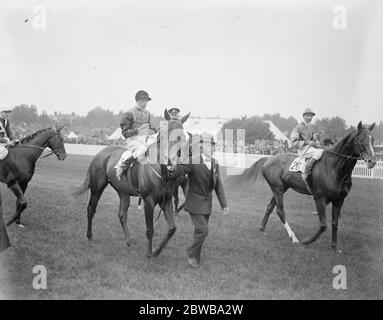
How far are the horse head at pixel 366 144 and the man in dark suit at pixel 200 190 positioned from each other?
97.1 inches

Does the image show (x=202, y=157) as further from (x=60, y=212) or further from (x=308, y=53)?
(x=60, y=212)

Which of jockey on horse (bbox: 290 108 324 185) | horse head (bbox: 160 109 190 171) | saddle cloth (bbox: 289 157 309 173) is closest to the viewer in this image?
horse head (bbox: 160 109 190 171)

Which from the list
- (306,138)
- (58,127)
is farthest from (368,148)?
(58,127)

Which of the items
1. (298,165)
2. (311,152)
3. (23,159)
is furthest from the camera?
(23,159)

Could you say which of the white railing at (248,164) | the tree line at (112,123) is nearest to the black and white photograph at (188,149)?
the tree line at (112,123)

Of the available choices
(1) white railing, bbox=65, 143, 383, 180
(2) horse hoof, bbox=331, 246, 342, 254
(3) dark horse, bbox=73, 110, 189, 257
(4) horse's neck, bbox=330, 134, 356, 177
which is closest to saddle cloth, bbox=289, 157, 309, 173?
(4) horse's neck, bbox=330, 134, 356, 177

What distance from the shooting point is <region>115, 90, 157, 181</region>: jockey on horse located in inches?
253

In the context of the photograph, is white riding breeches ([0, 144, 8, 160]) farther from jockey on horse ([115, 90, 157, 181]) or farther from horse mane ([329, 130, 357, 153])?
horse mane ([329, 130, 357, 153])

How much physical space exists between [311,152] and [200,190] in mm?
2696

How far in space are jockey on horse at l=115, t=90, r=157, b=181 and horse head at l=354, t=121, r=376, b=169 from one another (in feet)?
11.0

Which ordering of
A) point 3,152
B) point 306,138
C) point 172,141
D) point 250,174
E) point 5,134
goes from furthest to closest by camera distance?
point 250,174 < point 5,134 < point 306,138 < point 3,152 < point 172,141

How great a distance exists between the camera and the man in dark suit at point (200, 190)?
557cm

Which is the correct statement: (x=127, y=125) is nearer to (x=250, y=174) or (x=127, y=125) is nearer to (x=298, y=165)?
(x=250, y=174)

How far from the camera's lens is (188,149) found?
5379 mm
